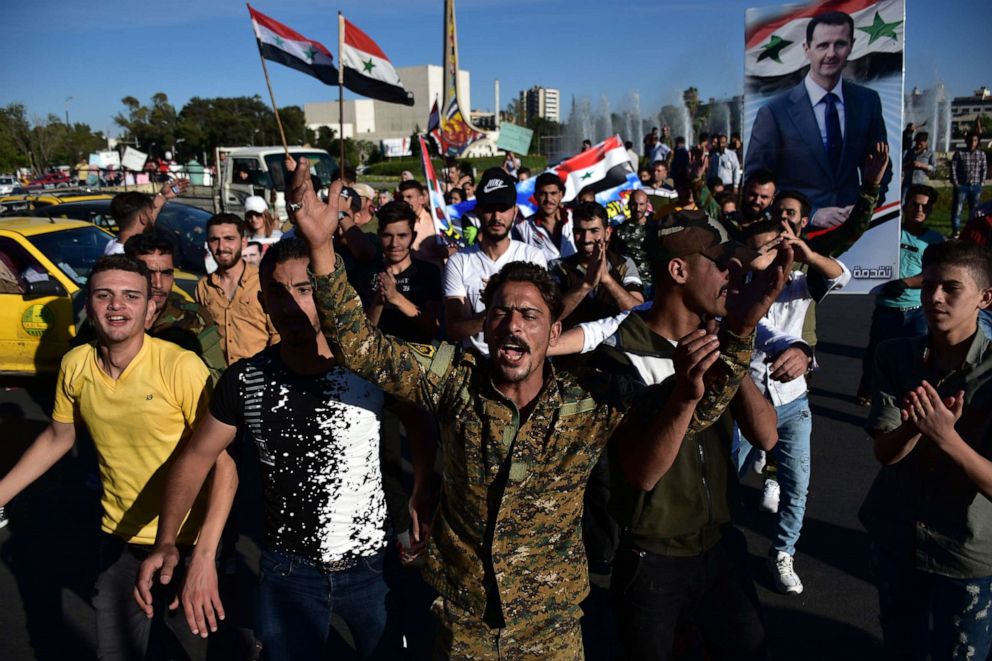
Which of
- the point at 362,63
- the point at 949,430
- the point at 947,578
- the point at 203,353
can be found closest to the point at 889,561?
the point at 947,578

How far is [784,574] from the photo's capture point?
4.12 meters

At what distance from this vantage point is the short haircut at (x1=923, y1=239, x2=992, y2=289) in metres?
2.60

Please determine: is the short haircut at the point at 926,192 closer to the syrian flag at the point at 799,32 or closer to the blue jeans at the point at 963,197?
the syrian flag at the point at 799,32

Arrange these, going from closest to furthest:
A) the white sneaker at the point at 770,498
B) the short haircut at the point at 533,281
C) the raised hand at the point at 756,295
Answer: the raised hand at the point at 756,295 < the short haircut at the point at 533,281 < the white sneaker at the point at 770,498

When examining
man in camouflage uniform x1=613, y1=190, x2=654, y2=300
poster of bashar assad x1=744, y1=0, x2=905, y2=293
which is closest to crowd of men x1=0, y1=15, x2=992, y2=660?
man in camouflage uniform x1=613, y1=190, x2=654, y2=300

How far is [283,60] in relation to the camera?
8.10 metres

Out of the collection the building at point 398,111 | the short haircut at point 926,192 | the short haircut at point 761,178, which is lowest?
the short haircut at point 926,192

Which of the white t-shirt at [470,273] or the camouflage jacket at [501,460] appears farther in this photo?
the white t-shirt at [470,273]

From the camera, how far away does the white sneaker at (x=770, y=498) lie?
5.00m

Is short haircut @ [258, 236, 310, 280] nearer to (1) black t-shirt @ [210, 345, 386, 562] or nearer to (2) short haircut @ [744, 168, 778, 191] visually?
(1) black t-shirt @ [210, 345, 386, 562]

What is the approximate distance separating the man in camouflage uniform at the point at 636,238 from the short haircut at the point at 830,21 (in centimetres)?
190

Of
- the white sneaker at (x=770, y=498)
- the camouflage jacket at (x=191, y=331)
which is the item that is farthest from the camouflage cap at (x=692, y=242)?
the white sneaker at (x=770, y=498)

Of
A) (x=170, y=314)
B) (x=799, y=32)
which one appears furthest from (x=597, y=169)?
(x=170, y=314)

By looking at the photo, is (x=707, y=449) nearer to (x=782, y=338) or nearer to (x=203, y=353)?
(x=782, y=338)
